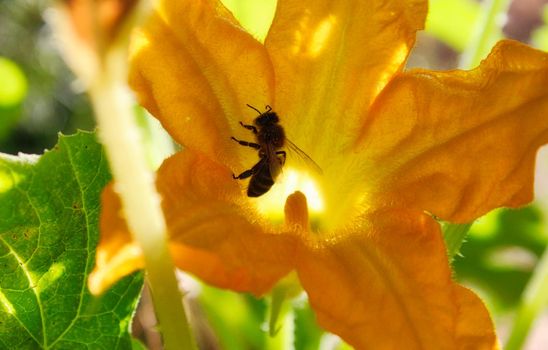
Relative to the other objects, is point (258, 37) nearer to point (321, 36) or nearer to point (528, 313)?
point (321, 36)

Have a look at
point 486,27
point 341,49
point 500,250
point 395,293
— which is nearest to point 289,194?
point 341,49

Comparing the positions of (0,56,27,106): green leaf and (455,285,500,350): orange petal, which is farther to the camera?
(0,56,27,106): green leaf

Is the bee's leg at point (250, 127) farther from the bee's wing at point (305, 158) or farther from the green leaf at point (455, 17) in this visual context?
the green leaf at point (455, 17)

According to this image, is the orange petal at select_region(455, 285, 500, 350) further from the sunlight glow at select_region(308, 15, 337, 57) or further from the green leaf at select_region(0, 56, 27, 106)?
the green leaf at select_region(0, 56, 27, 106)

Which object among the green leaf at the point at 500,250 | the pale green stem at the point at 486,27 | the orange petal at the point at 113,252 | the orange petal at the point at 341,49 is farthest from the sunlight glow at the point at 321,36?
the green leaf at the point at 500,250

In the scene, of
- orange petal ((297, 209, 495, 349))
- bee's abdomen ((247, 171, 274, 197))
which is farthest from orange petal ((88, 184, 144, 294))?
bee's abdomen ((247, 171, 274, 197))

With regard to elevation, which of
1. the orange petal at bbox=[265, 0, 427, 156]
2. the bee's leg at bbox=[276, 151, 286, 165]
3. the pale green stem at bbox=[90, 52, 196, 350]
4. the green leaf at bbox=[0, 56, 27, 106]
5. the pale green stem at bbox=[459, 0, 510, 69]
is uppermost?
the green leaf at bbox=[0, 56, 27, 106]

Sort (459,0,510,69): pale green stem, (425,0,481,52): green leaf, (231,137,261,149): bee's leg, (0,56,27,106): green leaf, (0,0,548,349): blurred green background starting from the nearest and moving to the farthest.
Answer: (231,137,261,149): bee's leg → (459,0,510,69): pale green stem → (0,0,548,349): blurred green background → (0,56,27,106): green leaf → (425,0,481,52): green leaf
